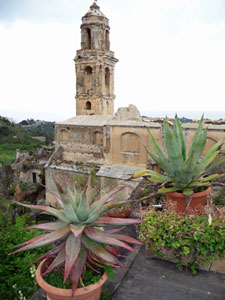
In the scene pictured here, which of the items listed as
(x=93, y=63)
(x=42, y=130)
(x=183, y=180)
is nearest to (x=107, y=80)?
(x=93, y=63)

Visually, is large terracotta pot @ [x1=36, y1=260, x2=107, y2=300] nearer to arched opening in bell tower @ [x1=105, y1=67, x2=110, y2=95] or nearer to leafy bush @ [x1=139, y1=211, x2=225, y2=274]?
leafy bush @ [x1=139, y1=211, x2=225, y2=274]

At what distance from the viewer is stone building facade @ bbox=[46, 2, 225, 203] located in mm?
11016

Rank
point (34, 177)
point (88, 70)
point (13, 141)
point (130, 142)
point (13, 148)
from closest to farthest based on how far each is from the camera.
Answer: point (130, 142) < point (88, 70) < point (34, 177) < point (13, 148) < point (13, 141)

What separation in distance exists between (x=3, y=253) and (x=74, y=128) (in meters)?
12.7

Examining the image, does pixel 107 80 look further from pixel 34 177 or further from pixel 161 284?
pixel 161 284

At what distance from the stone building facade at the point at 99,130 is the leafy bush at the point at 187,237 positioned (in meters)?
4.13

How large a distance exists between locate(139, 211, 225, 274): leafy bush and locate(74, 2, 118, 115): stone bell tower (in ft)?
58.7

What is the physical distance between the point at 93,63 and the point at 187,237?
19095mm

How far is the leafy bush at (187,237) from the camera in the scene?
2.68 meters

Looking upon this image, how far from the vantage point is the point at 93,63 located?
19875 mm

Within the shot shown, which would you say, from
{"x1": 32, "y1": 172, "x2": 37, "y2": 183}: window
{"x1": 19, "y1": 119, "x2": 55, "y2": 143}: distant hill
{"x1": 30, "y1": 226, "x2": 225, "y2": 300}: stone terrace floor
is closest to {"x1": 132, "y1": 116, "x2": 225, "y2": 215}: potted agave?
{"x1": 30, "y1": 226, "x2": 225, "y2": 300}: stone terrace floor

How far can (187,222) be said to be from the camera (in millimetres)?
2869

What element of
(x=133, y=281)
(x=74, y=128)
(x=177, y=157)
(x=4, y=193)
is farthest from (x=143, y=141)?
(x=4, y=193)

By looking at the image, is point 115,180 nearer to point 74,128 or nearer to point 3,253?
point 74,128
